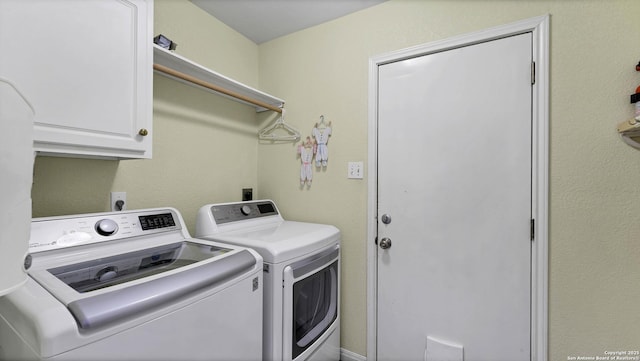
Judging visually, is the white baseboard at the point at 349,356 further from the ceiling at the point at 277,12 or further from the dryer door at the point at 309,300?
the ceiling at the point at 277,12

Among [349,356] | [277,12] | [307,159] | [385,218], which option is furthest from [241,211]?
[277,12]

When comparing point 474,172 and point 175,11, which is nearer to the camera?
point 474,172

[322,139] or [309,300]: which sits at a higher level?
[322,139]

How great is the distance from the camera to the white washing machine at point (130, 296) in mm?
686

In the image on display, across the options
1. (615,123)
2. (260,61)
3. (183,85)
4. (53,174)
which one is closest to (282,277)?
(53,174)

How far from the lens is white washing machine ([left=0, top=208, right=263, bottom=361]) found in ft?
2.25

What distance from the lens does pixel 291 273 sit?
1.35m

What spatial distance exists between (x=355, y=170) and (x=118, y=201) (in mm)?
1419

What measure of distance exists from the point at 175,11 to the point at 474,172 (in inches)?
82.7

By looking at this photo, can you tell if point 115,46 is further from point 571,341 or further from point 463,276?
point 571,341

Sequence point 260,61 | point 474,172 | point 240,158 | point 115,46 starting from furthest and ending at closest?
point 260,61 < point 240,158 < point 474,172 < point 115,46

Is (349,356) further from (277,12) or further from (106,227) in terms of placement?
(277,12)

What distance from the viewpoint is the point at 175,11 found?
177cm

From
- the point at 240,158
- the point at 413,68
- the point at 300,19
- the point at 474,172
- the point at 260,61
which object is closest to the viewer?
the point at 474,172
